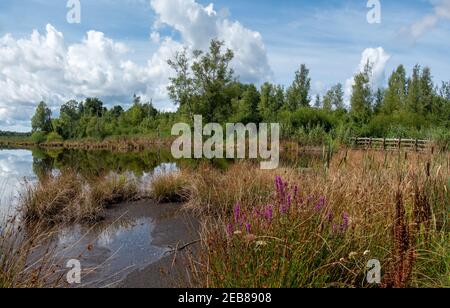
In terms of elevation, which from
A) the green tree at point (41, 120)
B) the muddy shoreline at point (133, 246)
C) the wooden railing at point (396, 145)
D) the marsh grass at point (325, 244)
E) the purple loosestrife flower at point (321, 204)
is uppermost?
the green tree at point (41, 120)

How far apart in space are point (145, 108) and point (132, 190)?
60303 millimetres

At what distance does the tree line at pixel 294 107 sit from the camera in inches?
1390

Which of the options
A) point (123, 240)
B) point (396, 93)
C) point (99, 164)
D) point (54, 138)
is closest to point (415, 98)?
point (396, 93)

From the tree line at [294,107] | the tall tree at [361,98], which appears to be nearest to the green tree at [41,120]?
the tree line at [294,107]

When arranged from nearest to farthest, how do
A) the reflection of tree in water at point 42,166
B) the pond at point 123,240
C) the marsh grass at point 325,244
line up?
the marsh grass at point 325,244
the pond at point 123,240
the reflection of tree in water at point 42,166

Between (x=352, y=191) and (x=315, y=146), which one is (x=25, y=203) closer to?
(x=352, y=191)

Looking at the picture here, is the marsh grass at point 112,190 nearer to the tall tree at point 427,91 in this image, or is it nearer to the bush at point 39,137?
the tall tree at point 427,91

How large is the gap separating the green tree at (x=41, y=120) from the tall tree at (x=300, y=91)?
43.8 meters

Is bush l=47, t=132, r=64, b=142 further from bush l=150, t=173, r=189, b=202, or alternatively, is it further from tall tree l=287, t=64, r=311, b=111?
bush l=150, t=173, r=189, b=202

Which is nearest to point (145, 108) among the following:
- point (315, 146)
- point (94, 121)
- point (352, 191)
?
point (94, 121)

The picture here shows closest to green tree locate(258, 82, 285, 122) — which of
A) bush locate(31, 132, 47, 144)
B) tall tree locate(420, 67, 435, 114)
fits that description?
tall tree locate(420, 67, 435, 114)

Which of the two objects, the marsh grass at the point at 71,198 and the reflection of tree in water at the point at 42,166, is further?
the reflection of tree in water at the point at 42,166

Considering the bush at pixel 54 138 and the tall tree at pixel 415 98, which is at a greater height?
the tall tree at pixel 415 98
